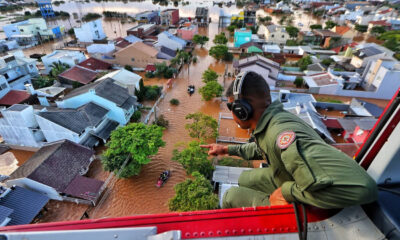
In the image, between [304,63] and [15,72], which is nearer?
[15,72]

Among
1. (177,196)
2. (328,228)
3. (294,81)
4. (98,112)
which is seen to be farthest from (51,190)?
(294,81)

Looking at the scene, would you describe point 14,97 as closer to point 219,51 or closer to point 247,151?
point 247,151

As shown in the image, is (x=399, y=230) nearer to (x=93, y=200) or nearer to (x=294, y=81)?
(x=93, y=200)

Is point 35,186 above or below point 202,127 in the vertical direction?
below

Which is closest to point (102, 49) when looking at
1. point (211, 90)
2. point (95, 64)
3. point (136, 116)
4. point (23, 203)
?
point (95, 64)

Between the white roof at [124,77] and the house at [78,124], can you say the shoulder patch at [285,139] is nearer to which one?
the house at [78,124]
